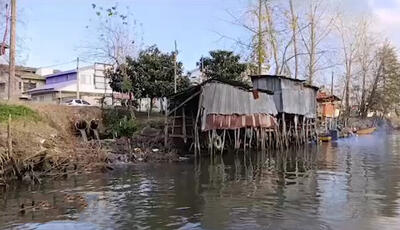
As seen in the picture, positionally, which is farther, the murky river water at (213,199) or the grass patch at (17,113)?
the grass patch at (17,113)

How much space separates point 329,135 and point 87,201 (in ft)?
115

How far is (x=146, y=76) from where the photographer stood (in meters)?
36.6

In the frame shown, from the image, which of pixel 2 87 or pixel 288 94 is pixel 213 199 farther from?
pixel 2 87

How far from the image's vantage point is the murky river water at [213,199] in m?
11.2

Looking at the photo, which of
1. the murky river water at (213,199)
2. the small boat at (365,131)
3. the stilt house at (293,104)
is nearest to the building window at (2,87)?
the stilt house at (293,104)

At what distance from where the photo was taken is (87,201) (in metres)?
13.8

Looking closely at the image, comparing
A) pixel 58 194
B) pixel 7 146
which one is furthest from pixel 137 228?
pixel 7 146

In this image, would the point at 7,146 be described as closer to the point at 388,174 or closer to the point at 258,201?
the point at 258,201

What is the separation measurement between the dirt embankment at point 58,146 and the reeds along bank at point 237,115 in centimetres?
192

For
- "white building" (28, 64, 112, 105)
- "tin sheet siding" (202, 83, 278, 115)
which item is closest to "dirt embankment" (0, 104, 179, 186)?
"tin sheet siding" (202, 83, 278, 115)

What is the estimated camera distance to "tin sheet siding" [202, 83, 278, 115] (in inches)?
1051

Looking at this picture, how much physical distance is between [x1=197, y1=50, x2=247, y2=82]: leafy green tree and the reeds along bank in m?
4.56

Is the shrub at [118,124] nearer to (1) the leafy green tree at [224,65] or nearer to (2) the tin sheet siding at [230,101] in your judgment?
(2) the tin sheet siding at [230,101]

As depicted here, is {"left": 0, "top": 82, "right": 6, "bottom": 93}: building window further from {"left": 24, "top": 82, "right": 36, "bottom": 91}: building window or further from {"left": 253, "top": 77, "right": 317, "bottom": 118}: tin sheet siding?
{"left": 253, "top": 77, "right": 317, "bottom": 118}: tin sheet siding
